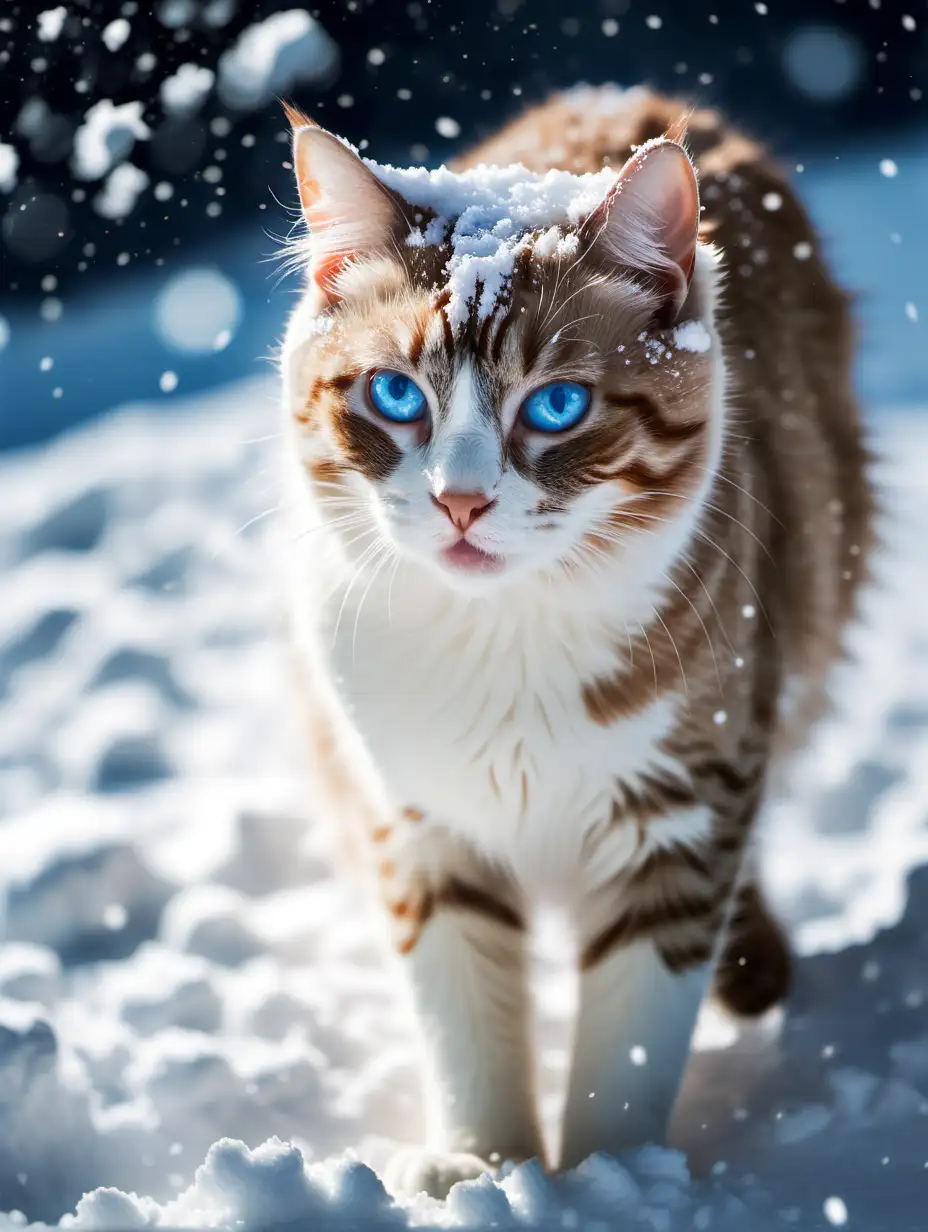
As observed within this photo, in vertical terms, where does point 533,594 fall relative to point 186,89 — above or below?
below

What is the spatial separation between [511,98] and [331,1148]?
2798mm

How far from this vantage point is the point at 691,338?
1.35 metres

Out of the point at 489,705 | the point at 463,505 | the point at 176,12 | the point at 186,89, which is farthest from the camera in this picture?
the point at 186,89

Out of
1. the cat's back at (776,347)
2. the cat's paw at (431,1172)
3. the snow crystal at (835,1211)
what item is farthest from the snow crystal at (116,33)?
the snow crystal at (835,1211)

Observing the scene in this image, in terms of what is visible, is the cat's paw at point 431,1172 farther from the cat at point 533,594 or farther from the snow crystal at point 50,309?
the snow crystal at point 50,309

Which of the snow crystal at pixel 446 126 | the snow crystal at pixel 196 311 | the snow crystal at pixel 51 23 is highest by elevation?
the snow crystal at pixel 51 23

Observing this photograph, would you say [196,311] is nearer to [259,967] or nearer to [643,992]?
[259,967]

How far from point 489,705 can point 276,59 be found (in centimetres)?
244

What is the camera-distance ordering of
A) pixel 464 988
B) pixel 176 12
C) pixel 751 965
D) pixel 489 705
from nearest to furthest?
pixel 489 705 → pixel 464 988 → pixel 751 965 → pixel 176 12

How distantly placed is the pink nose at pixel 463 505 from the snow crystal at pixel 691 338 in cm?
30

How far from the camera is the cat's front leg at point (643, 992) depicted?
1.47 meters

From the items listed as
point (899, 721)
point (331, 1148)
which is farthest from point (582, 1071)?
point (899, 721)

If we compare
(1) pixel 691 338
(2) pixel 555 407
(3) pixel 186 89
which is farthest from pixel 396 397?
(3) pixel 186 89

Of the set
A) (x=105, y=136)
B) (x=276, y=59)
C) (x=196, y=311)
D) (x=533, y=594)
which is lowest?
(x=196, y=311)
